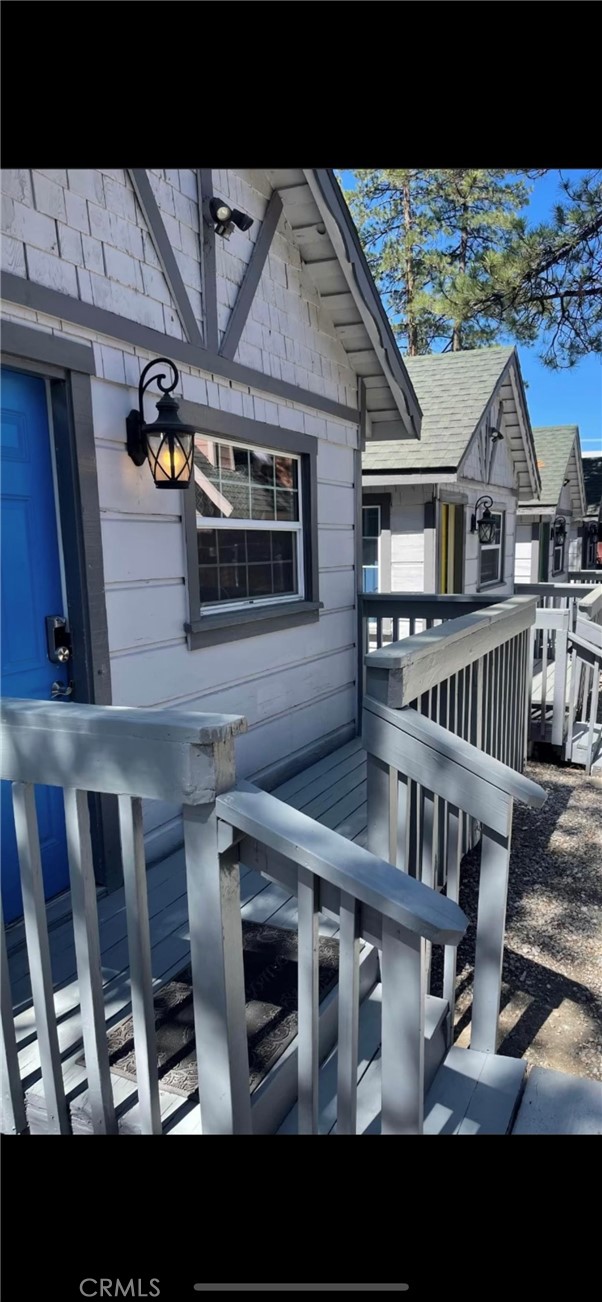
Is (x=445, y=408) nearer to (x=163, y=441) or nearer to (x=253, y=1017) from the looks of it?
(x=163, y=441)

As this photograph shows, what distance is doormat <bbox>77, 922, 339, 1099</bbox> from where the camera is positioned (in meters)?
1.90

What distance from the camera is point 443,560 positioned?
8.98m

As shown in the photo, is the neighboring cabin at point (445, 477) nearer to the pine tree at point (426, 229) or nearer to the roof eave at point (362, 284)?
the roof eave at point (362, 284)

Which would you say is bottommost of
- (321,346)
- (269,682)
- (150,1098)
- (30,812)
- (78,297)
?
(150,1098)

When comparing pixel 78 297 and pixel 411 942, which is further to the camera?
pixel 78 297

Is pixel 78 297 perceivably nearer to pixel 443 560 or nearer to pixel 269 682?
pixel 269 682

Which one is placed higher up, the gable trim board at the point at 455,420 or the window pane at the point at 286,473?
the gable trim board at the point at 455,420

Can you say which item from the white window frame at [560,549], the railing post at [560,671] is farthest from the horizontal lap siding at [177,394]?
the white window frame at [560,549]

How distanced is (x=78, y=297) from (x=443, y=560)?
6.70 meters

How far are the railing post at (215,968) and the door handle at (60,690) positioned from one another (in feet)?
5.30

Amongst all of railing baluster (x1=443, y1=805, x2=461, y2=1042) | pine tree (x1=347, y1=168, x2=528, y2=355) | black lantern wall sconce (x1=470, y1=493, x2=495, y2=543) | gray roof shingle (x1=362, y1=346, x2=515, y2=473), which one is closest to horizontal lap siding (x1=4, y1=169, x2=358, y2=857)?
railing baluster (x1=443, y1=805, x2=461, y2=1042)

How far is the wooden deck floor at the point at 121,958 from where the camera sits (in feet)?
5.75

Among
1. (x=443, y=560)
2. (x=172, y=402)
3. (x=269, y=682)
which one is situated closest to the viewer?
(x=172, y=402)
